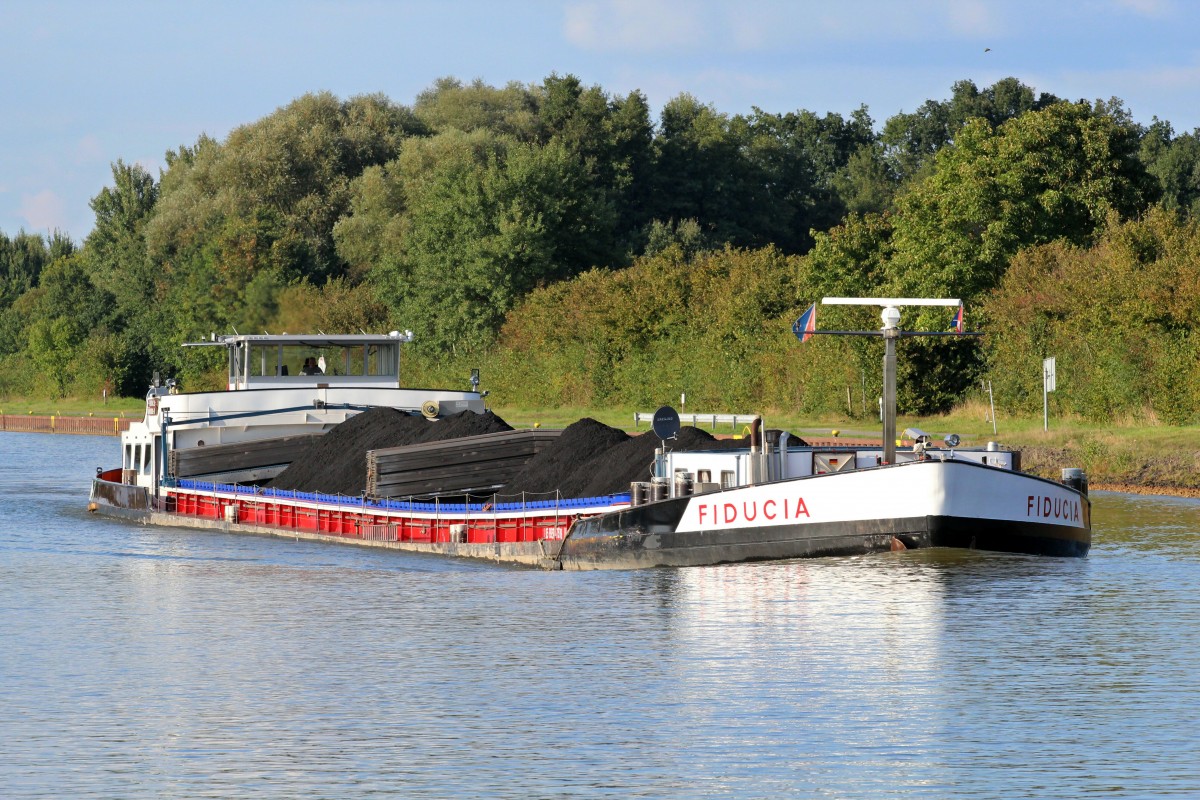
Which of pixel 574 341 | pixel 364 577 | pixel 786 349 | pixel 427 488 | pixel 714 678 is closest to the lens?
pixel 714 678

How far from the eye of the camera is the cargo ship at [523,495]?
84.0 ft


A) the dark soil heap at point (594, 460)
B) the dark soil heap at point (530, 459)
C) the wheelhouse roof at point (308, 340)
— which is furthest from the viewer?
the wheelhouse roof at point (308, 340)

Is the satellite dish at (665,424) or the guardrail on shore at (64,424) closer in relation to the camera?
the satellite dish at (665,424)

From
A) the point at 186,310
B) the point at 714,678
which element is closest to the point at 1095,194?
the point at 714,678

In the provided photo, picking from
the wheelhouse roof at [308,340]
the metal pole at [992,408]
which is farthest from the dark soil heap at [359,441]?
the metal pole at [992,408]

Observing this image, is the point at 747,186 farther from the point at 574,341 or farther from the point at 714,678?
the point at 714,678

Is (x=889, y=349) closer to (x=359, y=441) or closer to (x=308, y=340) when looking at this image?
(x=359, y=441)

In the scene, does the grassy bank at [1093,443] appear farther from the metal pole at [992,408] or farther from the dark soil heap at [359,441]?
the dark soil heap at [359,441]

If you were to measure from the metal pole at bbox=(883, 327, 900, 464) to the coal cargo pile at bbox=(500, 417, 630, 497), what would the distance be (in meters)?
7.05

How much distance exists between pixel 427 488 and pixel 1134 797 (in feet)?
67.1

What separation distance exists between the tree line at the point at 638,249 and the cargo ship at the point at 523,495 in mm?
10468

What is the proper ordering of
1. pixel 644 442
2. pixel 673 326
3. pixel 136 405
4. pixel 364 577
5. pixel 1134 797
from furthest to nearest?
pixel 136 405 < pixel 673 326 < pixel 644 442 < pixel 364 577 < pixel 1134 797

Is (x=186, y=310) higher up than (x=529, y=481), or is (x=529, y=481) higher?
(x=186, y=310)

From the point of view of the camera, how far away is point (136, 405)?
317 ft
